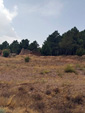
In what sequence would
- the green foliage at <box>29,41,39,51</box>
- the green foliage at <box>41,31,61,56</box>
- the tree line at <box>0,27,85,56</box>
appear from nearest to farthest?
the tree line at <box>0,27,85,56</box>, the green foliage at <box>41,31,61,56</box>, the green foliage at <box>29,41,39,51</box>

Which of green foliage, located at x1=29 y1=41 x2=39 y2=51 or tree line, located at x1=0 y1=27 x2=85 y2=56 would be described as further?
green foliage, located at x1=29 y1=41 x2=39 y2=51

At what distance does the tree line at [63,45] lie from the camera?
139 feet

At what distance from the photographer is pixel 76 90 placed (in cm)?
702

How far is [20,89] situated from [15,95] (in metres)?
0.49

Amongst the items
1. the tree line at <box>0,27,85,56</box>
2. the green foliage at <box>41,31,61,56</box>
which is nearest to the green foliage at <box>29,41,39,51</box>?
the tree line at <box>0,27,85,56</box>

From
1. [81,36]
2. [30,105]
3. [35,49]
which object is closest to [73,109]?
[30,105]

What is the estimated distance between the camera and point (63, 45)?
42.6 meters

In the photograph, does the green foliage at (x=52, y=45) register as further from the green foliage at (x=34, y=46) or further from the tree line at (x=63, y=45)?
the green foliage at (x=34, y=46)

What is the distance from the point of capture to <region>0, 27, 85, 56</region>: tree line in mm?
42469

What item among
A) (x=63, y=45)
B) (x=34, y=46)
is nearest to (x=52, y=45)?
(x=34, y=46)

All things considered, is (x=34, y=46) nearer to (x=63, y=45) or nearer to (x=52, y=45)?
(x=52, y=45)

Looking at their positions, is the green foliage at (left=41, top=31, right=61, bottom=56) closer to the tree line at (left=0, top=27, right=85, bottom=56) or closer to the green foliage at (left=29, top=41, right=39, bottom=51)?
the tree line at (left=0, top=27, right=85, bottom=56)

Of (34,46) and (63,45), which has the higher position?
(34,46)

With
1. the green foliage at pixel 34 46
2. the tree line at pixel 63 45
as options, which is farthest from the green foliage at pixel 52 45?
the green foliage at pixel 34 46
